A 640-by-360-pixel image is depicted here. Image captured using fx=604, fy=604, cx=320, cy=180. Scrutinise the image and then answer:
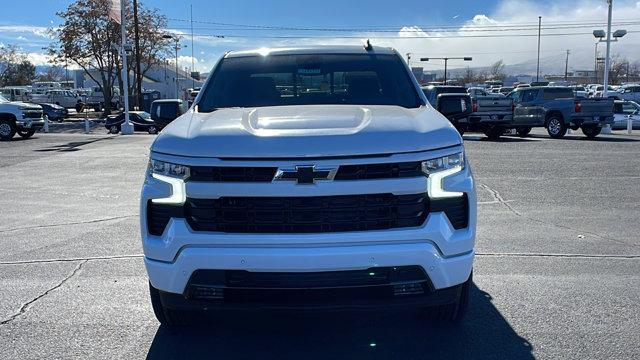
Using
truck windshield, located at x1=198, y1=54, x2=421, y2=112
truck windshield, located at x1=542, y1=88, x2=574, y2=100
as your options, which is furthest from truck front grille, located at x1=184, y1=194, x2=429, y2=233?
truck windshield, located at x1=542, y1=88, x2=574, y2=100

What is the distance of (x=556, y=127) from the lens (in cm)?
2186

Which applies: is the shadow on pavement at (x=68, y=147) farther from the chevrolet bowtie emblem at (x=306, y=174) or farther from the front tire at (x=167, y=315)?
the chevrolet bowtie emblem at (x=306, y=174)

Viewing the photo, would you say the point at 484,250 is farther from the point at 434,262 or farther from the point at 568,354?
the point at 434,262

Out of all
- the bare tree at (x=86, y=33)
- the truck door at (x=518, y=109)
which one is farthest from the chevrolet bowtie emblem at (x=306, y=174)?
the bare tree at (x=86, y=33)

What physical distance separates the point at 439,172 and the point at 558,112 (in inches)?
788

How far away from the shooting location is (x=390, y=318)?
4434 millimetres

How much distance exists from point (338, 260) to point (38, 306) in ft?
9.35

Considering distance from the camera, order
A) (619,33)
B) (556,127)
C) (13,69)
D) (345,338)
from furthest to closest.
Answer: (13,69) → (619,33) → (556,127) → (345,338)

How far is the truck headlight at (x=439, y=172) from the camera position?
3.48 meters

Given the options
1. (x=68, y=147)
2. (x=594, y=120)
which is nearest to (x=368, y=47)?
(x=68, y=147)

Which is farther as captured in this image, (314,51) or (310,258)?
(314,51)

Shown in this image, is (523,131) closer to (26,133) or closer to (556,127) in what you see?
(556,127)

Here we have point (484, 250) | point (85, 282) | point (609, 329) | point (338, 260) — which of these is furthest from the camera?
point (484, 250)

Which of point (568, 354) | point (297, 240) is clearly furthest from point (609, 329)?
point (297, 240)
